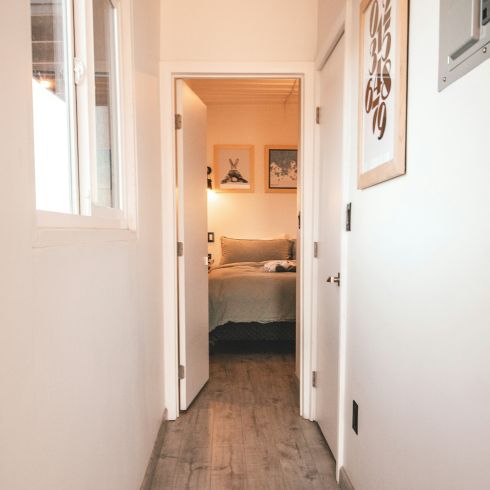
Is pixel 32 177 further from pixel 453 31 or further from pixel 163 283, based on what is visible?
pixel 163 283

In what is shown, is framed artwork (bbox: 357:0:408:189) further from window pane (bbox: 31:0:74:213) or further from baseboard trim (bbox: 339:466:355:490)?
baseboard trim (bbox: 339:466:355:490)

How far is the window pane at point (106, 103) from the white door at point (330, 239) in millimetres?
1023

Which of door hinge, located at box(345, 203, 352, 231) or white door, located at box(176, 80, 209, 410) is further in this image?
white door, located at box(176, 80, 209, 410)

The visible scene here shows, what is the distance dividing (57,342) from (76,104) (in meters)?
0.75

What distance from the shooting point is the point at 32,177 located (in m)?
0.75

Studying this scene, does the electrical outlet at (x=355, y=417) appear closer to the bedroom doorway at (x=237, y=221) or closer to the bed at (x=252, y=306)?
the bedroom doorway at (x=237, y=221)

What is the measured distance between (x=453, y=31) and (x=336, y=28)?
3.93 feet

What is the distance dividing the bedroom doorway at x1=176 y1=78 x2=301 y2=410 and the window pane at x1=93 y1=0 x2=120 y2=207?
885 mm

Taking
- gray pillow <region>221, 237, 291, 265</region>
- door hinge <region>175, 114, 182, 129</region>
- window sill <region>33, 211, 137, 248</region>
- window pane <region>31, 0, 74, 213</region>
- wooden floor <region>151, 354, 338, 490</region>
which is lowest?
wooden floor <region>151, 354, 338, 490</region>

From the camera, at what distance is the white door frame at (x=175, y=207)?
243cm

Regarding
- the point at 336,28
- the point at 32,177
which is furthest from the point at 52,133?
the point at 336,28

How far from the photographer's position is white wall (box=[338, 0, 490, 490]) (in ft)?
2.68

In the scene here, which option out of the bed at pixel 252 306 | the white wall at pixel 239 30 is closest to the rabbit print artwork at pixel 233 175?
the bed at pixel 252 306

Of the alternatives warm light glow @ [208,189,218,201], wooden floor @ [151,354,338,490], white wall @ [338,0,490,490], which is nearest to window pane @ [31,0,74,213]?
white wall @ [338,0,490,490]
